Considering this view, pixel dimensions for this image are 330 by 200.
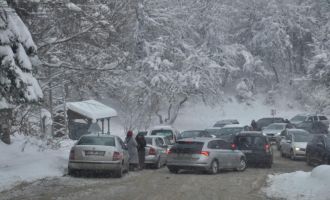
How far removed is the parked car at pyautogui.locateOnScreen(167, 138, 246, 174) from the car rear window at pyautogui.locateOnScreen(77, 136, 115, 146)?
2784 mm

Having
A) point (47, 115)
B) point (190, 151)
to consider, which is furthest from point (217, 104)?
point (190, 151)

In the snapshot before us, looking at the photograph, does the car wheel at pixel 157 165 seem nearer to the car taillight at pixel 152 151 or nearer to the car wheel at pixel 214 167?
the car taillight at pixel 152 151

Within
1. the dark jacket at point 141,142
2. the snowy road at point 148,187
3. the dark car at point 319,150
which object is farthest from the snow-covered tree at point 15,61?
the dark car at point 319,150

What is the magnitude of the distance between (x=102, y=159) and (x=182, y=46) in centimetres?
3604

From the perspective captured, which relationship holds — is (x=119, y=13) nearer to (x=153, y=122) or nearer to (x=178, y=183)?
(x=178, y=183)

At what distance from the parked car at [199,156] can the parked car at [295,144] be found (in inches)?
321

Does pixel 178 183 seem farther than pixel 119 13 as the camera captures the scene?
No

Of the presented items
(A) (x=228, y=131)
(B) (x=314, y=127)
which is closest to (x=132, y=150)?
(A) (x=228, y=131)

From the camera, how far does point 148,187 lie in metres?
17.9

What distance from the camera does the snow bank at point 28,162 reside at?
1908cm

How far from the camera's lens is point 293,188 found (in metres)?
16.6

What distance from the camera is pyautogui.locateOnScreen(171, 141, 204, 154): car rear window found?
22.9 meters

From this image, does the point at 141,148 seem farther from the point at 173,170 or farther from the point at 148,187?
the point at 148,187

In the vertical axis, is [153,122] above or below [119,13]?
below
